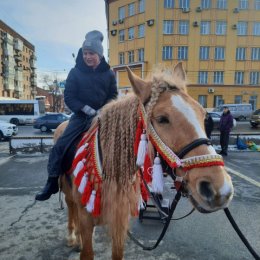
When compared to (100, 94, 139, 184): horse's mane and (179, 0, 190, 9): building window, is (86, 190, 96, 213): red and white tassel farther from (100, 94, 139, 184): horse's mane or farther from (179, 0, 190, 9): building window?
(179, 0, 190, 9): building window

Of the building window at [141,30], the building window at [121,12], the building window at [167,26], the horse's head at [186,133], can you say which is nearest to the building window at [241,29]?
the building window at [167,26]

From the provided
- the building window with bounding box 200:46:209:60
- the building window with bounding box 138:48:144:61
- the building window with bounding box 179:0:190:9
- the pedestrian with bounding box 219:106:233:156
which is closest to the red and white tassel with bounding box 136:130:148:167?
the pedestrian with bounding box 219:106:233:156

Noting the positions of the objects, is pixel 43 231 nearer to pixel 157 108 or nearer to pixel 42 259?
pixel 42 259

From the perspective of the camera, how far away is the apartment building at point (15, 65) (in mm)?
54344

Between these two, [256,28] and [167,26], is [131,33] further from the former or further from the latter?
[256,28]

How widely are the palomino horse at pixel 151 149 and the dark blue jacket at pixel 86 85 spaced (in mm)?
589

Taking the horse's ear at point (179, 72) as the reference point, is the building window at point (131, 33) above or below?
above

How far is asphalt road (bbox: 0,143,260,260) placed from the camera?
3.12m

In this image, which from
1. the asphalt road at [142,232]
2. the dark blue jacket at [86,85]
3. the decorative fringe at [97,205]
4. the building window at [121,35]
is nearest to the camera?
the decorative fringe at [97,205]

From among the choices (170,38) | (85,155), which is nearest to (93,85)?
(85,155)

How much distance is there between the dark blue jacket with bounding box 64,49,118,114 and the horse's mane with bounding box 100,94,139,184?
723mm

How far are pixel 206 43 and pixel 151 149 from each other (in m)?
36.3

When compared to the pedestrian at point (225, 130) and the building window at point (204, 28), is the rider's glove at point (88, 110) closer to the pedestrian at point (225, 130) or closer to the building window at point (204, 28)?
the pedestrian at point (225, 130)

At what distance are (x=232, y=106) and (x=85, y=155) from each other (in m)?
29.6
